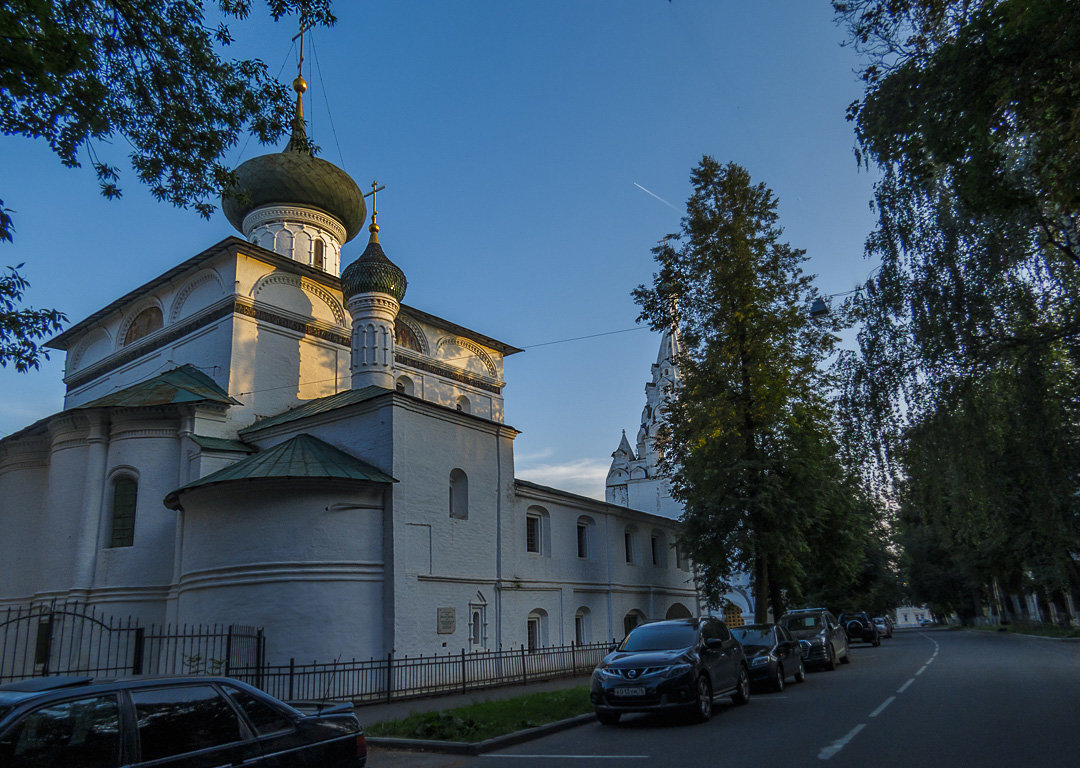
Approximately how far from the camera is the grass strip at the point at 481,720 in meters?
10.1

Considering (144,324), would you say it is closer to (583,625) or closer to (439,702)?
(583,625)

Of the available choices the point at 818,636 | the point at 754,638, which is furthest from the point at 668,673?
the point at 818,636

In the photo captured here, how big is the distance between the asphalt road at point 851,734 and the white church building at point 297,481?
736 cm

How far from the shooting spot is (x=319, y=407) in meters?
20.8

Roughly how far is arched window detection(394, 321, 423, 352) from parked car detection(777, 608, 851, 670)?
15.8m

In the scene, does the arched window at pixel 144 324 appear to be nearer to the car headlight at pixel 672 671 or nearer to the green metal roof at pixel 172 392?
the green metal roof at pixel 172 392

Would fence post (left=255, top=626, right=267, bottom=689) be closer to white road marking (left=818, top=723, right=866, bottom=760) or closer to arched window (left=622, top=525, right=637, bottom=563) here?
white road marking (left=818, top=723, right=866, bottom=760)

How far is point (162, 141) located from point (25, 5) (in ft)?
8.43

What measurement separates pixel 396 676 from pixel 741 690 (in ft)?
24.0

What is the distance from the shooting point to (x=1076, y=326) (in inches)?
419

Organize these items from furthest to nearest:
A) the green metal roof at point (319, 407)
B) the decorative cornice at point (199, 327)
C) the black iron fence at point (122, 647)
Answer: the decorative cornice at point (199, 327) → the green metal roof at point (319, 407) → the black iron fence at point (122, 647)

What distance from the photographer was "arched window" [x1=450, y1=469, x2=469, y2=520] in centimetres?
1995

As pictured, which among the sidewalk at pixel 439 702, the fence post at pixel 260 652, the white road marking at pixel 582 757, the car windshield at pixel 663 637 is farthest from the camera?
the fence post at pixel 260 652

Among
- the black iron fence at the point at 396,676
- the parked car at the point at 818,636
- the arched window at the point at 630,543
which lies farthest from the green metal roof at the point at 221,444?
the parked car at the point at 818,636
